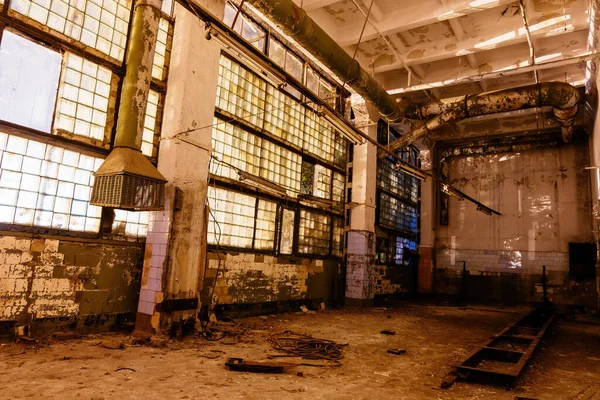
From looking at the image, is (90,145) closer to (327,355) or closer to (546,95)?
(327,355)

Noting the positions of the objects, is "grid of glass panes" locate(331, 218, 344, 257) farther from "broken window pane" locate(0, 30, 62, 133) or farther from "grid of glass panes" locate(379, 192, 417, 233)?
"broken window pane" locate(0, 30, 62, 133)

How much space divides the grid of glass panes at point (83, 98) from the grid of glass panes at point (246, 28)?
3.03 metres

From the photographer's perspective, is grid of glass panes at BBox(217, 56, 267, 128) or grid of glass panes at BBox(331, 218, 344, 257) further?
grid of glass panes at BBox(331, 218, 344, 257)

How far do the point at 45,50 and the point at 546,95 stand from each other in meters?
10.5

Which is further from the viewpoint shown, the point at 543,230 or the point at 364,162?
the point at 543,230

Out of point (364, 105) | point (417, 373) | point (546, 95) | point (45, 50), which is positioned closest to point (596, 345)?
point (417, 373)

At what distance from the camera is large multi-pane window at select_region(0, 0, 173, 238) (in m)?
4.88

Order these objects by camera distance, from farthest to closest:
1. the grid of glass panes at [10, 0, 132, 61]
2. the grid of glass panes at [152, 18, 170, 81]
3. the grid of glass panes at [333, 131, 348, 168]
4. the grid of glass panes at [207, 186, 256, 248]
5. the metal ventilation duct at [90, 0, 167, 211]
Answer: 1. the grid of glass panes at [333, 131, 348, 168]
2. the grid of glass panes at [207, 186, 256, 248]
3. the grid of glass panes at [152, 18, 170, 81]
4. the grid of glass panes at [10, 0, 132, 61]
5. the metal ventilation duct at [90, 0, 167, 211]

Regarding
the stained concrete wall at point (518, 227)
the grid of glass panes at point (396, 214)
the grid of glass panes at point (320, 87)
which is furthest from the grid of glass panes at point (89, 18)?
the stained concrete wall at point (518, 227)

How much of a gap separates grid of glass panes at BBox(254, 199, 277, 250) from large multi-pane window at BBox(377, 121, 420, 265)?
473 centimetres

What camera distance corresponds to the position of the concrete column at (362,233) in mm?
10789

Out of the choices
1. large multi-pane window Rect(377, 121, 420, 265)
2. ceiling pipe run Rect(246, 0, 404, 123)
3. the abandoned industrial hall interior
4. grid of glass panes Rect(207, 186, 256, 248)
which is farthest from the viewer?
large multi-pane window Rect(377, 121, 420, 265)

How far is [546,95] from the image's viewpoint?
9.51 meters

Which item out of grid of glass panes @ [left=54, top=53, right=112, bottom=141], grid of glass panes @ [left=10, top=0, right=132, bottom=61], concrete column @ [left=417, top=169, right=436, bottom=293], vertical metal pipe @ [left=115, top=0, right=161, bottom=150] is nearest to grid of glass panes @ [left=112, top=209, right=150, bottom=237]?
grid of glass panes @ [left=54, top=53, right=112, bottom=141]
